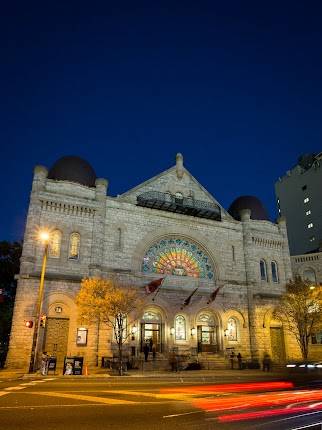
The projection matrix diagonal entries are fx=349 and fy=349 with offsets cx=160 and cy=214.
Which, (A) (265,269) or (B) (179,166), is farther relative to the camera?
(A) (265,269)

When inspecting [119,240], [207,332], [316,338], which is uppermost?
[119,240]

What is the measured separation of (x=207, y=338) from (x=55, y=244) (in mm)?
16474

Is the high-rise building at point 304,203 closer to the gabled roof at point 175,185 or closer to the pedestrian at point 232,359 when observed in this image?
the gabled roof at point 175,185

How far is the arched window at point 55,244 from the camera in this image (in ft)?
94.5

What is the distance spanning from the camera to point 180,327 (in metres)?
31.5

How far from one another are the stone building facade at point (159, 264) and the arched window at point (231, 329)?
10cm

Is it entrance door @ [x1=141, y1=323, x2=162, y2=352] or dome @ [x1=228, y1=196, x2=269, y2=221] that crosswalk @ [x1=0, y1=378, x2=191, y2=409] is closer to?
entrance door @ [x1=141, y1=323, x2=162, y2=352]

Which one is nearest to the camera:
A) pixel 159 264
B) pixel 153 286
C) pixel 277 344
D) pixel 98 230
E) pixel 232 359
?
pixel 153 286

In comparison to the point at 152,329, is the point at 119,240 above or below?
above

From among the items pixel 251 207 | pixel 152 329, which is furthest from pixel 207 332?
pixel 251 207

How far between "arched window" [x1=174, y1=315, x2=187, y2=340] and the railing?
10311 millimetres

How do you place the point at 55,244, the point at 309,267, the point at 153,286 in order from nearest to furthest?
the point at 153,286 → the point at 55,244 → the point at 309,267

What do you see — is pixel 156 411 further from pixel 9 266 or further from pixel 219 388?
pixel 9 266

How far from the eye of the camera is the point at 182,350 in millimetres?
30375
